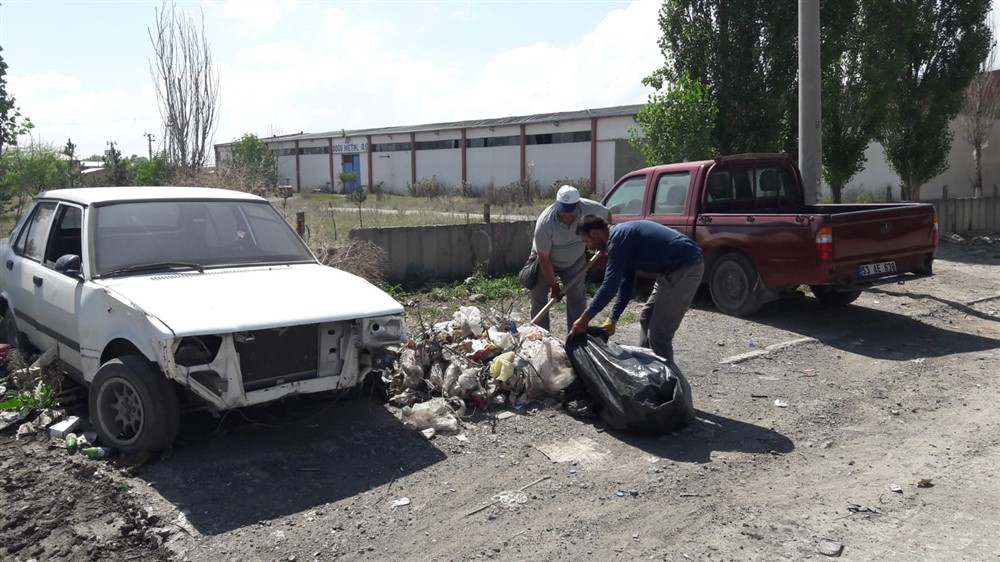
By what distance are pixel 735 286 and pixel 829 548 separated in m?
5.68

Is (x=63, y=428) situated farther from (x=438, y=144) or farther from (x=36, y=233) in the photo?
(x=438, y=144)

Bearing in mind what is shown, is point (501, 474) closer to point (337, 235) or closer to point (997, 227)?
point (337, 235)

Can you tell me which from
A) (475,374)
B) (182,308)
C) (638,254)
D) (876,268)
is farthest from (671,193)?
(182,308)

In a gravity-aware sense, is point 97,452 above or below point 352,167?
below

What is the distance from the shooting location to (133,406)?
4.90m

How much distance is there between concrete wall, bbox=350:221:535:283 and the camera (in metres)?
11.3

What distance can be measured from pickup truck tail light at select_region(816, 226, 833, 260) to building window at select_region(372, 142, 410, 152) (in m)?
39.1

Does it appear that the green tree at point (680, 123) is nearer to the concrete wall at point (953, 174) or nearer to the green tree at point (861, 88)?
the green tree at point (861, 88)

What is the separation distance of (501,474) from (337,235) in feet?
26.2

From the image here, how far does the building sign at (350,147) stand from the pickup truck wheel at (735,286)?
4056 cm

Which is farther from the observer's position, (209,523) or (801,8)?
(801,8)

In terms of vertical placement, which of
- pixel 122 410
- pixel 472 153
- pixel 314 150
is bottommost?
pixel 122 410

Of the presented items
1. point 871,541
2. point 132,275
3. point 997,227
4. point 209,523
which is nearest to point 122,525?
point 209,523

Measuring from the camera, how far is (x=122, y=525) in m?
4.12
